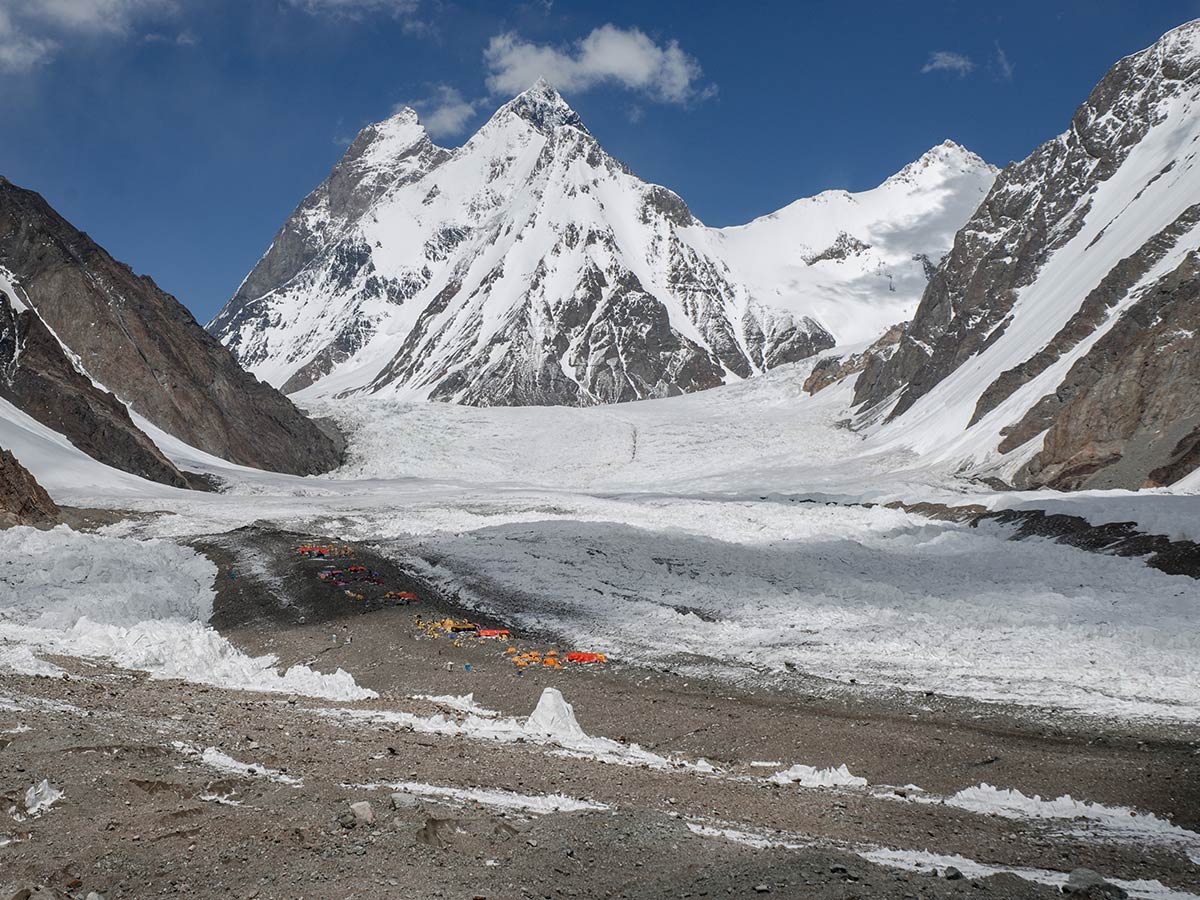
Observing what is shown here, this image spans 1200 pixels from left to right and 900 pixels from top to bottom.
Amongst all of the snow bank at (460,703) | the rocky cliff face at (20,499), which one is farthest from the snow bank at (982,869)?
the rocky cliff face at (20,499)

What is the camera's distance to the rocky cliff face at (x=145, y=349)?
6888 centimetres

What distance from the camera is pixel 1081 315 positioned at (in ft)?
230

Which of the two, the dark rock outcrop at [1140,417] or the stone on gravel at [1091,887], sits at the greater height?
the dark rock outcrop at [1140,417]

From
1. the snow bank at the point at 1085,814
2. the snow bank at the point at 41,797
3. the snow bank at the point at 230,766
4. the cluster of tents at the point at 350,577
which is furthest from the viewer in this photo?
the cluster of tents at the point at 350,577

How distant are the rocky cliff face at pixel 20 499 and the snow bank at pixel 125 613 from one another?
609 cm

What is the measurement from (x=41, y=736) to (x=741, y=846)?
681cm

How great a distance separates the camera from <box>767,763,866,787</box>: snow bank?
10430 mm

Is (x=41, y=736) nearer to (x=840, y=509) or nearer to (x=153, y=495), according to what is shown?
(x=840, y=509)

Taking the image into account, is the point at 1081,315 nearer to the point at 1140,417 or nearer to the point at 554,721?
the point at 1140,417

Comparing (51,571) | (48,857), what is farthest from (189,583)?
(48,857)

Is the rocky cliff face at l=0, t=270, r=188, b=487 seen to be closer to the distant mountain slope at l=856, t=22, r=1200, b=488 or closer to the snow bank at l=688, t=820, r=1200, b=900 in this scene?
the distant mountain slope at l=856, t=22, r=1200, b=488

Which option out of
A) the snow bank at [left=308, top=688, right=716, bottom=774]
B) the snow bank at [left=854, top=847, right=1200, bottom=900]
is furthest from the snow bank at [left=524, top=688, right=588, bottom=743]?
the snow bank at [left=854, top=847, right=1200, bottom=900]

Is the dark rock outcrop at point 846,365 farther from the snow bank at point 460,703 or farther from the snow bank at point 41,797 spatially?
the snow bank at point 41,797

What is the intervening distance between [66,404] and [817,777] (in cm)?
5686
